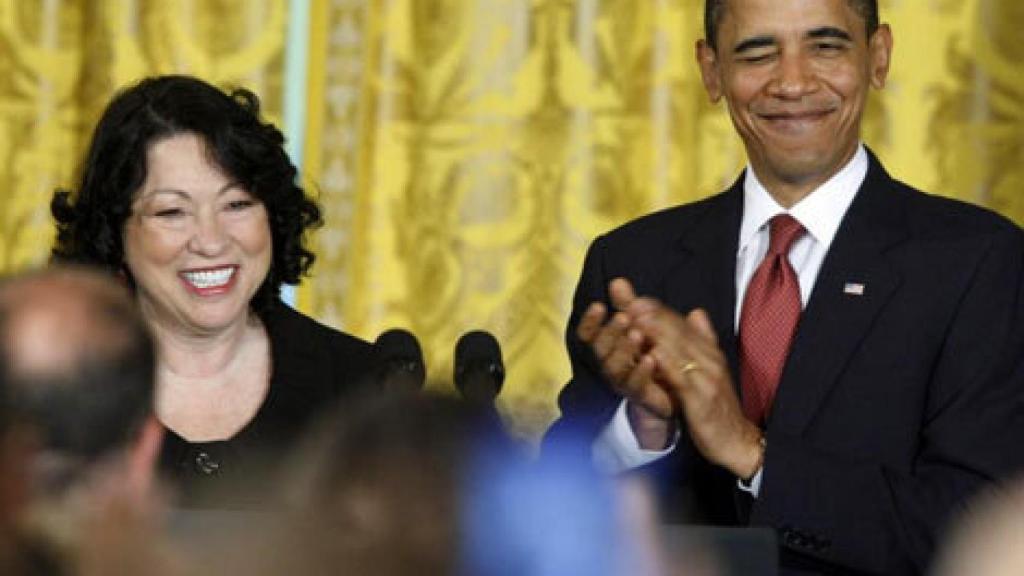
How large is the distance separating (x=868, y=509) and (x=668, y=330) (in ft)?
1.03

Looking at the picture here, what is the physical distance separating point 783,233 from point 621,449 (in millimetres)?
372

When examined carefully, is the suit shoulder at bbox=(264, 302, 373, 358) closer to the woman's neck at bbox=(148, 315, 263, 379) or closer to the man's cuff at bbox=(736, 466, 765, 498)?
the woman's neck at bbox=(148, 315, 263, 379)

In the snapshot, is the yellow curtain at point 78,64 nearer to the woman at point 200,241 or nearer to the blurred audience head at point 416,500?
the woman at point 200,241

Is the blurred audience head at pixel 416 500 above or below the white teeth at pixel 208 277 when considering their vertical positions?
above

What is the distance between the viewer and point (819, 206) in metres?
2.57

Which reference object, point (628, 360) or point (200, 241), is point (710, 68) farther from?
point (200, 241)

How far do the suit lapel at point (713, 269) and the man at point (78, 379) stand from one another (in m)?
1.40

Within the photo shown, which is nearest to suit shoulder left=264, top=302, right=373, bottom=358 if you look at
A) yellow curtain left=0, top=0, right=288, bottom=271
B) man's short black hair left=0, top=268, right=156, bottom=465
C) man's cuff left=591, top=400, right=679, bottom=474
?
man's cuff left=591, top=400, right=679, bottom=474

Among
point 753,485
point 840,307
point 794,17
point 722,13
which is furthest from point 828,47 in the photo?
point 753,485

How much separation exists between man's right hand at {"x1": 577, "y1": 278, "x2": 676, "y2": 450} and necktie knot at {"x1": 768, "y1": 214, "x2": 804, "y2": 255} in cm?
28

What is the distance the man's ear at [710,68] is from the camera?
2.77 m

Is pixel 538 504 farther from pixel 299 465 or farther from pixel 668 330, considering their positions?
pixel 668 330

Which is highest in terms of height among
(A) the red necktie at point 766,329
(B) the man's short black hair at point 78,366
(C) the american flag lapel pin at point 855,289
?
(B) the man's short black hair at point 78,366

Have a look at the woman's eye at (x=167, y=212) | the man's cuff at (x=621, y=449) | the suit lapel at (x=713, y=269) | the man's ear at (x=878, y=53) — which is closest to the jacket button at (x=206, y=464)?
the woman's eye at (x=167, y=212)
